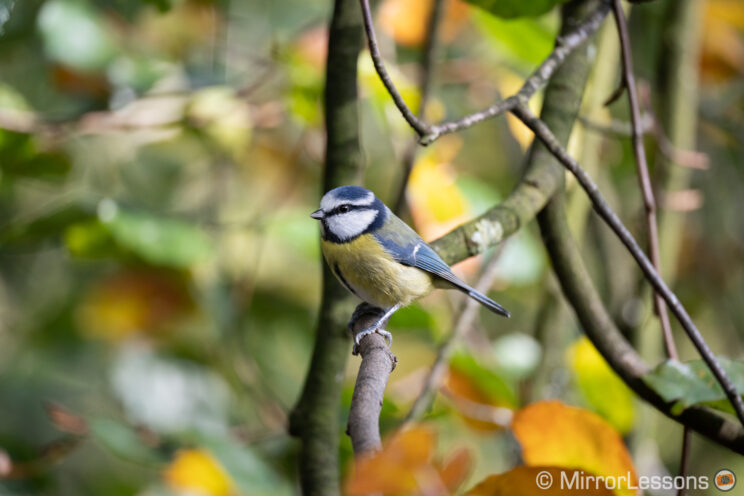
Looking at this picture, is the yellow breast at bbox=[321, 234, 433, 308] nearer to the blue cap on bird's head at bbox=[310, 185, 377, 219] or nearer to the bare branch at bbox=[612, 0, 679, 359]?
the blue cap on bird's head at bbox=[310, 185, 377, 219]

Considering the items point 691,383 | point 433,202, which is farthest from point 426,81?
point 691,383

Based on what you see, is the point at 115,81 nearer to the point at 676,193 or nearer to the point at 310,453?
the point at 310,453

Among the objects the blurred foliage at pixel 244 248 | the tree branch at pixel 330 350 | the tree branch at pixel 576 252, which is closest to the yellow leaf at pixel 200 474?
the blurred foliage at pixel 244 248

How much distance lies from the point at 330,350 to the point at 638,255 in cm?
42

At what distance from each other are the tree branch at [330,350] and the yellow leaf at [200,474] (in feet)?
0.60

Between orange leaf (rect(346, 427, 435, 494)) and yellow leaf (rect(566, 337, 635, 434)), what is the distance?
836 mm

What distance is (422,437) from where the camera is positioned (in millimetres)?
438

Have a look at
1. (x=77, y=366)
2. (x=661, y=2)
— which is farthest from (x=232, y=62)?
Answer: (x=661, y=2)

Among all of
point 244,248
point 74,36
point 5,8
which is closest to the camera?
Answer: point 5,8

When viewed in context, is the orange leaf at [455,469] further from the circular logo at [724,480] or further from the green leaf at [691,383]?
the circular logo at [724,480]

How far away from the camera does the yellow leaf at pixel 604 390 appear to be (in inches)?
46.9

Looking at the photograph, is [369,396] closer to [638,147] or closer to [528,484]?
[528,484]

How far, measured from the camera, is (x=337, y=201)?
0.99 metres

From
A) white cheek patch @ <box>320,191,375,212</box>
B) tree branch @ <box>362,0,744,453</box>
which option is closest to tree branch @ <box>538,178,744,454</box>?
tree branch @ <box>362,0,744,453</box>
